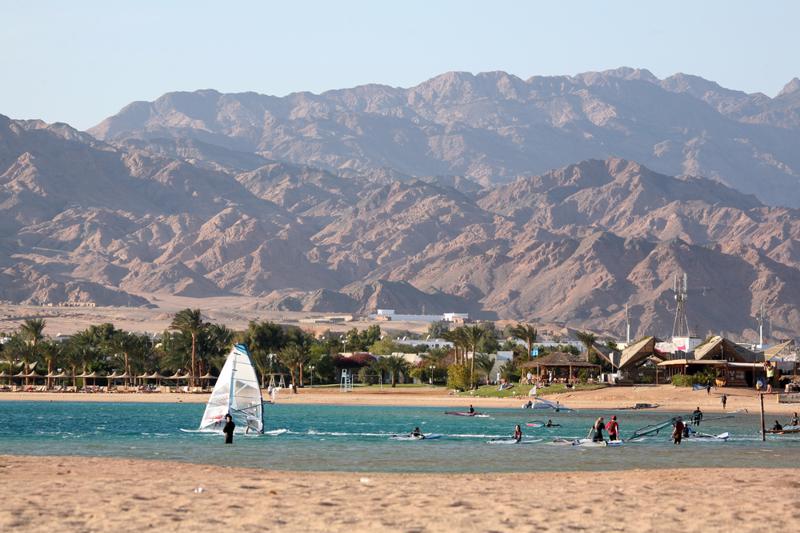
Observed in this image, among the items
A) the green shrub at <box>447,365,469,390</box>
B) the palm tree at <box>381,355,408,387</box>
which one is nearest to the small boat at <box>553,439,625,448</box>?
the green shrub at <box>447,365,469,390</box>

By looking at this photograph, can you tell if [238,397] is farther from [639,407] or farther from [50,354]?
[50,354]

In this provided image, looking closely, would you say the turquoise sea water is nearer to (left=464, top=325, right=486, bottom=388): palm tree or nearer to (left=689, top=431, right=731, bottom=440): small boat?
(left=689, top=431, right=731, bottom=440): small boat

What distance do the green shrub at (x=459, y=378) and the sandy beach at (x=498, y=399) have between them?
59.3 inches

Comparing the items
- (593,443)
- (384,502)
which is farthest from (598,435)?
(384,502)

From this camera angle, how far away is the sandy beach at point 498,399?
100062mm

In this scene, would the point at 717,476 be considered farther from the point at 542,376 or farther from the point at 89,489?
the point at 542,376

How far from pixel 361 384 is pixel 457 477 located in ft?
372

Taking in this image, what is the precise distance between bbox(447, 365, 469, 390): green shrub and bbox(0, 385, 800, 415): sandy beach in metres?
1.51

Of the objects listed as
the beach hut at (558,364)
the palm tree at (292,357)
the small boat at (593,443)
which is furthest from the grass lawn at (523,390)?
the small boat at (593,443)

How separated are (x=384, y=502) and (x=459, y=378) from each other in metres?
103

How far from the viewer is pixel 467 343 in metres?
134

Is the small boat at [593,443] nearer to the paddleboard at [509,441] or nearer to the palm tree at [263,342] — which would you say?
the paddleboard at [509,441]

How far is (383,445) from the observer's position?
56281 millimetres

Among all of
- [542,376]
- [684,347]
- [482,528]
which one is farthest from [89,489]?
[684,347]
